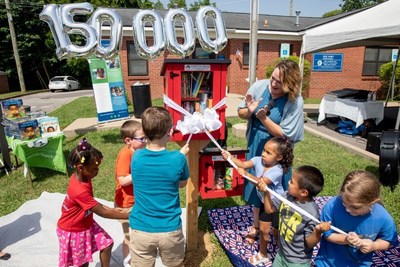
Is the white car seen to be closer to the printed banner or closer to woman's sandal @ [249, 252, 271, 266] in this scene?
the printed banner

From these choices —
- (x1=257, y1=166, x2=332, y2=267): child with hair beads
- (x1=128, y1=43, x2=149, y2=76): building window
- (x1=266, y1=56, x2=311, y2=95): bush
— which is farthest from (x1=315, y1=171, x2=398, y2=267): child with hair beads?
(x1=128, y1=43, x2=149, y2=76): building window

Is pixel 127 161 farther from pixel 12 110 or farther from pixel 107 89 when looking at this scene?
pixel 107 89

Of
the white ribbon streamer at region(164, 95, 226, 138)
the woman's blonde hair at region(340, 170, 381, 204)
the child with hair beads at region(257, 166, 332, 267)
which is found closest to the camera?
Answer: the woman's blonde hair at region(340, 170, 381, 204)

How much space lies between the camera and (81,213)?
2078mm

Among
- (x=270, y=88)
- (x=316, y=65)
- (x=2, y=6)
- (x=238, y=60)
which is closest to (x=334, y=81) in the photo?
(x=316, y=65)

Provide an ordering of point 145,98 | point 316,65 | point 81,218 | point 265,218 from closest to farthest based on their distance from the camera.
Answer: point 81,218, point 265,218, point 145,98, point 316,65

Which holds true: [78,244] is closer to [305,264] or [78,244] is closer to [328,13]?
[305,264]

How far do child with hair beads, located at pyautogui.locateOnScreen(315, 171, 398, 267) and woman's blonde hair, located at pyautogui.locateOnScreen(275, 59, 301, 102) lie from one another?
30.7 inches

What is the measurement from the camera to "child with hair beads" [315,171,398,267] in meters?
1.68

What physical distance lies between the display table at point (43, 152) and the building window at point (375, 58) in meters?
15.0

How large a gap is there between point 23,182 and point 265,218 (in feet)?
12.8

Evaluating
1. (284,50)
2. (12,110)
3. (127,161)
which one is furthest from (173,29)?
(284,50)

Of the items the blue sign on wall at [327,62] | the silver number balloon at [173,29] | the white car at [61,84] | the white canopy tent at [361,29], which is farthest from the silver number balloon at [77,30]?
the white car at [61,84]

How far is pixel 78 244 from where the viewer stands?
2.12 m
